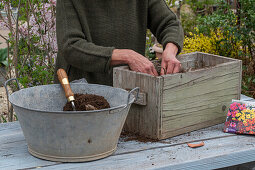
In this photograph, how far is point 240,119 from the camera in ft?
5.96

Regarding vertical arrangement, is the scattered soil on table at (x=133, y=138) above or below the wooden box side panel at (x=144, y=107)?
below

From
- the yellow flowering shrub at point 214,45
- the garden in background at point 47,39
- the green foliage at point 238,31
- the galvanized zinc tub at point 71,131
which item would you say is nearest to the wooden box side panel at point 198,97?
the galvanized zinc tub at point 71,131

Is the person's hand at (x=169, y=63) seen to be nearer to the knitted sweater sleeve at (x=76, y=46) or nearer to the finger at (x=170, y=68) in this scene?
the finger at (x=170, y=68)

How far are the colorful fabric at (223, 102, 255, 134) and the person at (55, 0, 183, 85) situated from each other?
341 millimetres

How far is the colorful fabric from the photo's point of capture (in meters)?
1.78

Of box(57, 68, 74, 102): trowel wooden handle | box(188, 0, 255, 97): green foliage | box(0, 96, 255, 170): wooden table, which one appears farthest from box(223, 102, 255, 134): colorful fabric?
box(188, 0, 255, 97): green foliage

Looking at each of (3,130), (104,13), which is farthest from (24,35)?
(3,130)

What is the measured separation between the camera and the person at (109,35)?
187 cm

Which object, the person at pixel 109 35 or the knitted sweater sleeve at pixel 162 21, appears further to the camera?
the knitted sweater sleeve at pixel 162 21

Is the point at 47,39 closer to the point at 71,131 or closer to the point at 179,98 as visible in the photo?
the point at 179,98

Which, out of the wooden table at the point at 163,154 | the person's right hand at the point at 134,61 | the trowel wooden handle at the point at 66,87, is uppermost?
the person's right hand at the point at 134,61

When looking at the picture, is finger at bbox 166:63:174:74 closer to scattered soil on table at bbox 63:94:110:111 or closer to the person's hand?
the person's hand

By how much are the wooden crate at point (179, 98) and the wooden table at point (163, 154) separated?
8cm

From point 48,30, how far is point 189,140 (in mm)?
2044
